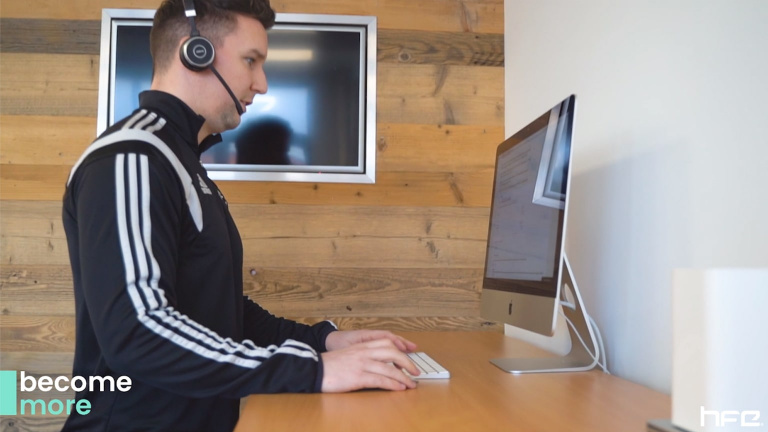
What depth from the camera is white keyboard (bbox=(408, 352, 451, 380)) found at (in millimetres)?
1134

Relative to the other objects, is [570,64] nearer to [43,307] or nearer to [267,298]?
[267,298]

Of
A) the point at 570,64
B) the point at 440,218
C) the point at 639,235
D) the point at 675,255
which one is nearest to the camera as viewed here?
A: the point at 675,255

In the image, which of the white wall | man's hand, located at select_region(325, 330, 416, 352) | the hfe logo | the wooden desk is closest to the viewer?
the hfe logo

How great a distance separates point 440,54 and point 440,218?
0.55 metres

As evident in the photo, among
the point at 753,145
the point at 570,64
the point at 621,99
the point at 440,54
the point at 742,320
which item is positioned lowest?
the point at 742,320

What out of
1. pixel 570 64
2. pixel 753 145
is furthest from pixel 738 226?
pixel 570 64

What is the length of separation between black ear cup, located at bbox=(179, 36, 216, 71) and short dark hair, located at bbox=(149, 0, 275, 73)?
0.05m

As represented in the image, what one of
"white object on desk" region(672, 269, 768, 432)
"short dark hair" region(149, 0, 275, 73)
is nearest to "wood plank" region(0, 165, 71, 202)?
"short dark hair" region(149, 0, 275, 73)

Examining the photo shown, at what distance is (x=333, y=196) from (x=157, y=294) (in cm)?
116

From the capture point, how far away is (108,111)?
2014 millimetres

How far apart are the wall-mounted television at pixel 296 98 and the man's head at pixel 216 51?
2.29 ft

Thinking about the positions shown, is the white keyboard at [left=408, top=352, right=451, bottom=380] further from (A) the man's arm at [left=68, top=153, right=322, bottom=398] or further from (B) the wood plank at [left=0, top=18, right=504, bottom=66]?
(B) the wood plank at [left=0, top=18, right=504, bottom=66]

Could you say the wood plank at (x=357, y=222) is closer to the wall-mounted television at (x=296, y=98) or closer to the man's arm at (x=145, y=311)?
the wall-mounted television at (x=296, y=98)

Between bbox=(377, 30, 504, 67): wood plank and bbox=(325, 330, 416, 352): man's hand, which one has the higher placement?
bbox=(377, 30, 504, 67): wood plank
